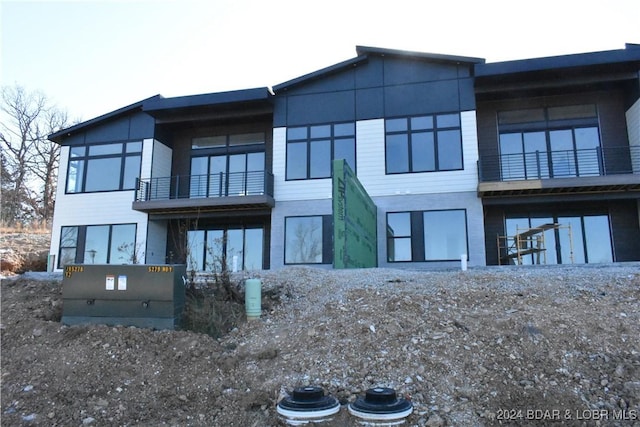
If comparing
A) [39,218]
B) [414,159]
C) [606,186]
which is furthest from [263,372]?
[39,218]

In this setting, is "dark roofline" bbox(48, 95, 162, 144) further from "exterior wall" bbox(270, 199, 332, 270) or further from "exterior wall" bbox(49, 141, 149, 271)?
"exterior wall" bbox(270, 199, 332, 270)

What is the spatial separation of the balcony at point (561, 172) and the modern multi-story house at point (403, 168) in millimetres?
51

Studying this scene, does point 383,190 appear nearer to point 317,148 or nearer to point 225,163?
point 317,148

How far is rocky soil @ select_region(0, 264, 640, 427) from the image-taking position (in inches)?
171

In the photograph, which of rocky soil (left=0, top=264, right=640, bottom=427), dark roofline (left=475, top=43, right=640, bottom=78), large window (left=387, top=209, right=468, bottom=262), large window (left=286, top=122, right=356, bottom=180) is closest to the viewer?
rocky soil (left=0, top=264, right=640, bottom=427)

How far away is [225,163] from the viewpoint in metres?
19.7

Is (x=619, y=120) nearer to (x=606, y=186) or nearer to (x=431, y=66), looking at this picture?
(x=606, y=186)

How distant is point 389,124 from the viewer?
17312mm

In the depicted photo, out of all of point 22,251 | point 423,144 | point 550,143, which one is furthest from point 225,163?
point 550,143

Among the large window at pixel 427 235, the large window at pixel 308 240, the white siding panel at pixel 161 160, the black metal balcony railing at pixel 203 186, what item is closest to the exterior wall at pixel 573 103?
the large window at pixel 427 235

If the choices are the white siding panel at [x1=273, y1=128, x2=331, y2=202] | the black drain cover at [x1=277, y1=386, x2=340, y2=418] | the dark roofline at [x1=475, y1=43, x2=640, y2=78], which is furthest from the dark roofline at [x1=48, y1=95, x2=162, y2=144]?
the black drain cover at [x1=277, y1=386, x2=340, y2=418]

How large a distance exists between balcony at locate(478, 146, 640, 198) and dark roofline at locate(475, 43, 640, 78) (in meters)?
2.90

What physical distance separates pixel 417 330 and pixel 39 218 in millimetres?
36537

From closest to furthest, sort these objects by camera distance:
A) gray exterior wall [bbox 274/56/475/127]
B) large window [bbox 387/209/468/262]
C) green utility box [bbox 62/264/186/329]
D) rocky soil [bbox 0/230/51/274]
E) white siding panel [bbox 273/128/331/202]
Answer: green utility box [bbox 62/264/186/329] → large window [bbox 387/209/468/262] → gray exterior wall [bbox 274/56/475/127] → white siding panel [bbox 273/128/331/202] → rocky soil [bbox 0/230/51/274]
